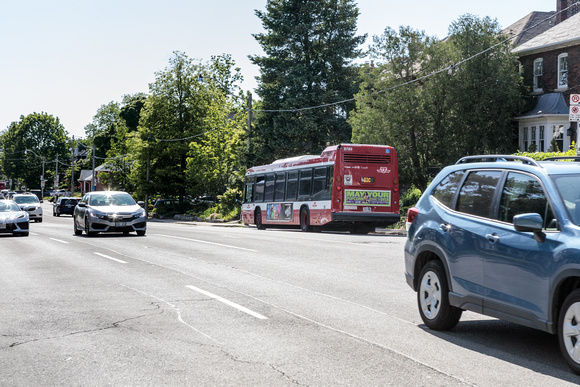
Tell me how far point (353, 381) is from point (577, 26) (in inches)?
1581

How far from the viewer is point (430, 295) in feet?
25.2

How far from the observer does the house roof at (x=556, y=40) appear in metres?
39.7

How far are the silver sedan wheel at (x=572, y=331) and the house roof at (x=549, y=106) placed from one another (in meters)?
36.3

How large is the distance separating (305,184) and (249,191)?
24.3ft

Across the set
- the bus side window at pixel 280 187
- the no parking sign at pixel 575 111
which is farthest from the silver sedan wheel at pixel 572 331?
the bus side window at pixel 280 187

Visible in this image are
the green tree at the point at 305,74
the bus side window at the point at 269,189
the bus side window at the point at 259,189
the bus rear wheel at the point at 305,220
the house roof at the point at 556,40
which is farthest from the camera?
the green tree at the point at 305,74

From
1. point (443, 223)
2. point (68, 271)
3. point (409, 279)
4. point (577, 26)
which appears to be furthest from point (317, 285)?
point (577, 26)

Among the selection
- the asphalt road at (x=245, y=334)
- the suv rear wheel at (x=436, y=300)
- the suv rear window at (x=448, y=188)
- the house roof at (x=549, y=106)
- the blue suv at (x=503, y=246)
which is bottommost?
the asphalt road at (x=245, y=334)

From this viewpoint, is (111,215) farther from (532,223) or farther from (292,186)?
(532,223)

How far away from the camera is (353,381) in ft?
18.0

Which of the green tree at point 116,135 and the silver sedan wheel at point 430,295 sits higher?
the green tree at point 116,135

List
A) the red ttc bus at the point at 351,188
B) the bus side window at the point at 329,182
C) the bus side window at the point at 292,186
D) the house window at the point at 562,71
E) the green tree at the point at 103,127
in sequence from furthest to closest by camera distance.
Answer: the green tree at the point at 103,127 → the house window at the point at 562,71 → the bus side window at the point at 292,186 → the bus side window at the point at 329,182 → the red ttc bus at the point at 351,188

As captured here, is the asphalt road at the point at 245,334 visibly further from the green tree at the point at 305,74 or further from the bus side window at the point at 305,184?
the green tree at the point at 305,74

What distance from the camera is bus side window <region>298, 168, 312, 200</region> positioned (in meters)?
29.3
